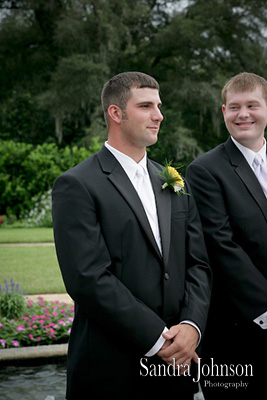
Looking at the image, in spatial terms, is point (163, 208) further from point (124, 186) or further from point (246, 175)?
point (246, 175)

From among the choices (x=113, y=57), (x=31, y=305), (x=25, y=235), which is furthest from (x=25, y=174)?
(x=31, y=305)

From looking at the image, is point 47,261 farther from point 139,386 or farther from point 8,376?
point 139,386

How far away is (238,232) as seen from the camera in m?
2.86

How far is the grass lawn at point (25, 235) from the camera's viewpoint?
12014 millimetres

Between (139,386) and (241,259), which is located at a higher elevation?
(241,259)

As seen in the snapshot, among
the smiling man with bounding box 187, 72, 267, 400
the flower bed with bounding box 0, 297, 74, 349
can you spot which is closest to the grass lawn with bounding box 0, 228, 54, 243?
the flower bed with bounding box 0, 297, 74, 349

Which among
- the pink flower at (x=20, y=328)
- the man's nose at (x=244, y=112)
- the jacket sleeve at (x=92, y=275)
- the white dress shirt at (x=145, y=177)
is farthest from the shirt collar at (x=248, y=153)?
the pink flower at (x=20, y=328)

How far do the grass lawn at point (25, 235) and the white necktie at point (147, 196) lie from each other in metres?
9.58

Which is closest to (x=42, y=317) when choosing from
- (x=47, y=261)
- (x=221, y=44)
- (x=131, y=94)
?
(x=131, y=94)

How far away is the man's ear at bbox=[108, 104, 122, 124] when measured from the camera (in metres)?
2.61

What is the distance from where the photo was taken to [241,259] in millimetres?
2742

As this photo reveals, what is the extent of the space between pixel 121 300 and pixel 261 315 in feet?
2.85

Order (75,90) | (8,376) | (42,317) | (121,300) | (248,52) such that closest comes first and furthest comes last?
(121,300) → (8,376) → (42,317) → (75,90) → (248,52)

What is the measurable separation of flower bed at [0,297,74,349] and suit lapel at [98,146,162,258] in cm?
277
